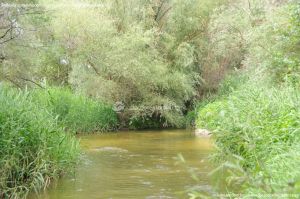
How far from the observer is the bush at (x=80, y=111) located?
18.3m

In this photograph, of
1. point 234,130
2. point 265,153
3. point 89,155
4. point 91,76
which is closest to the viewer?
point 265,153

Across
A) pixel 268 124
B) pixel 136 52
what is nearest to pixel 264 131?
pixel 268 124

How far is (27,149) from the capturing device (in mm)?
7609

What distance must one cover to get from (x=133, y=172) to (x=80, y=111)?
31.8 ft

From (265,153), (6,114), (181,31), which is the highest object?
(181,31)

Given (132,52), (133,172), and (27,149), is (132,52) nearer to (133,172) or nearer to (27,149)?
(133,172)

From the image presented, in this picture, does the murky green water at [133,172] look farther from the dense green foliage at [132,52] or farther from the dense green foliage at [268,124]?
the dense green foliage at [132,52]

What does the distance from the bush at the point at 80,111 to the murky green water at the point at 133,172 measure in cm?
403

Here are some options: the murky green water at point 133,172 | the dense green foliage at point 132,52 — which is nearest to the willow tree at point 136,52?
the dense green foliage at point 132,52

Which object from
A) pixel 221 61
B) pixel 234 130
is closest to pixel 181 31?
pixel 221 61

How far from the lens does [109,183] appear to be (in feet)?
27.9

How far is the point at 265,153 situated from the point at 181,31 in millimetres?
16349

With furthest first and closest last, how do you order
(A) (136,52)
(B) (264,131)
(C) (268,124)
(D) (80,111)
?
1. (A) (136,52)
2. (D) (80,111)
3. (C) (268,124)
4. (B) (264,131)

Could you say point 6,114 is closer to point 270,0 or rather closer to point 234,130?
point 234,130
